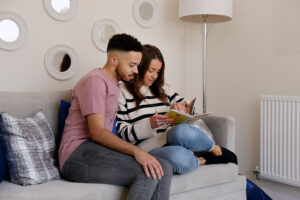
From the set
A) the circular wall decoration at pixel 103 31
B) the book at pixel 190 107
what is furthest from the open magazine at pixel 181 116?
the circular wall decoration at pixel 103 31

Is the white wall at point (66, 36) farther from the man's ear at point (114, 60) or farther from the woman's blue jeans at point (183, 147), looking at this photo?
the woman's blue jeans at point (183, 147)

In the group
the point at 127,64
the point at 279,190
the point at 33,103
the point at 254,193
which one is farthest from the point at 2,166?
the point at 279,190

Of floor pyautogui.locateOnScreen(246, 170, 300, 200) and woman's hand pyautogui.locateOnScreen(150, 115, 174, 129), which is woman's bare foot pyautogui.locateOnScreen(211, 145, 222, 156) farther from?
floor pyautogui.locateOnScreen(246, 170, 300, 200)

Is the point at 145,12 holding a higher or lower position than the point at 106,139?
higher

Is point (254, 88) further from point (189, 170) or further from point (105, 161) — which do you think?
point (105, 161)

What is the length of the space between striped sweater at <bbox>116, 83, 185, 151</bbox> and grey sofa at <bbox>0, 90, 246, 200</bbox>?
29cm

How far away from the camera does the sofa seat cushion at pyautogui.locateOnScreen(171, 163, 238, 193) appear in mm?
1814

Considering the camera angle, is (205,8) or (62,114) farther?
(205,8)

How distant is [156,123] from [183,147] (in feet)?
0.67

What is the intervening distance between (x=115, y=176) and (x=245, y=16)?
195cm

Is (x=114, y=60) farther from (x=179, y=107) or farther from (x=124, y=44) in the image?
(x=179, y=107)

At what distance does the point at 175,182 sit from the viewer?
1801 millimetres

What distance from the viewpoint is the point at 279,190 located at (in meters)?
2.76

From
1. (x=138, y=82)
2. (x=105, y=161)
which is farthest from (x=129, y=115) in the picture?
(x=105, y=161)
